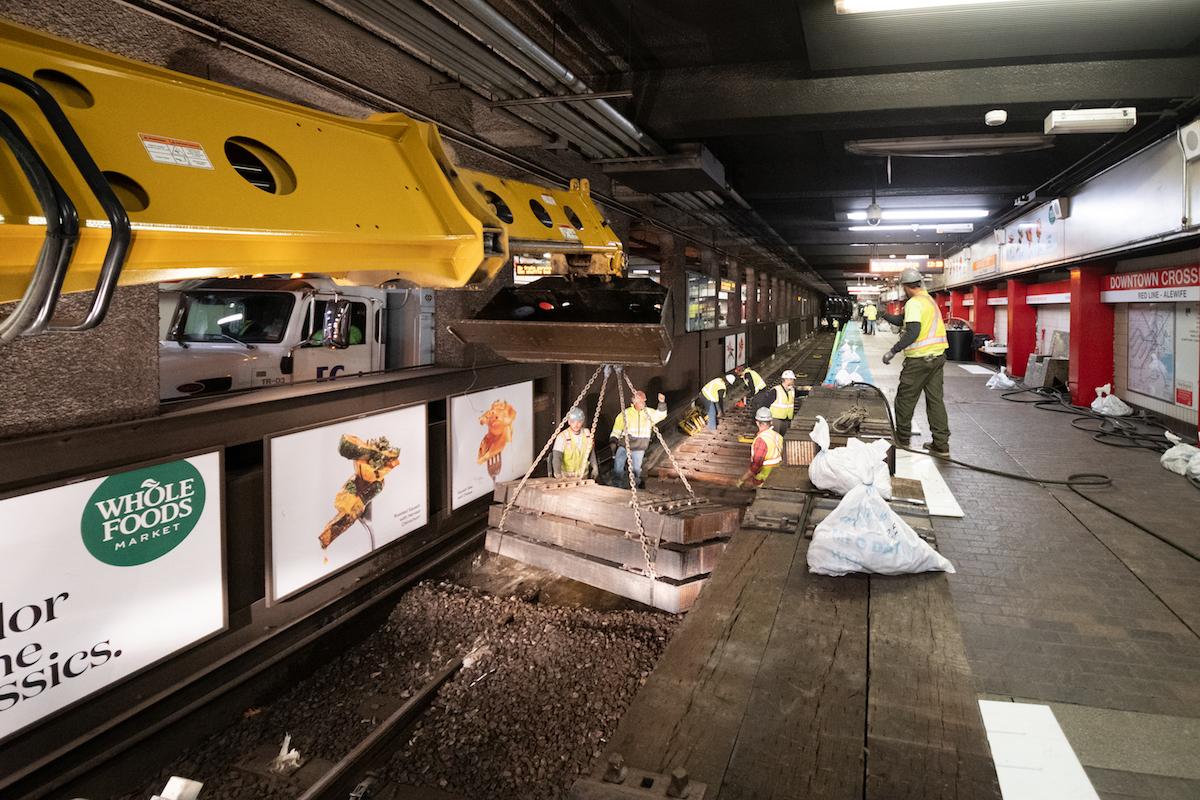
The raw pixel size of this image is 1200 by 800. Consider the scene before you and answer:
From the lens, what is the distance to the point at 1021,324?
1574 cm

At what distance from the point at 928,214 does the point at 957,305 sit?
15693mm

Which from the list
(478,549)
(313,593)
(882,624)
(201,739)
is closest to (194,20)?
(313,593)

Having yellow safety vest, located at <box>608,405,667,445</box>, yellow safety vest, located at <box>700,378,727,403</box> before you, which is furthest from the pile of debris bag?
yellow safety vest, located at <box>700,378,727,403</box>

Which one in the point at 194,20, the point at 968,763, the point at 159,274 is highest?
the point at 194,20

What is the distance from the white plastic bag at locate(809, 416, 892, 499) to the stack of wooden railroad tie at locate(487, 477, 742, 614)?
1006 mm

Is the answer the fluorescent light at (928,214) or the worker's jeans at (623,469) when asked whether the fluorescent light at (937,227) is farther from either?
the worker's jeans at (623,469)

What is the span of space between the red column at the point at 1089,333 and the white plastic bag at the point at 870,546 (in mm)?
10645

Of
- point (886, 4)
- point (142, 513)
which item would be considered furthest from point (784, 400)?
point (142, 513)

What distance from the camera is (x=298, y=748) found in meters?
4.13

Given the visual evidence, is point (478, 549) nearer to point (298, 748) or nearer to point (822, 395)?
point (298, 748)

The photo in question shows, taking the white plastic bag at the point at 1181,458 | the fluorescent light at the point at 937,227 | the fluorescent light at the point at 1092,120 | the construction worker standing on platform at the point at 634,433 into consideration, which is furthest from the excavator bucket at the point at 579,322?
the fluorescent light at the point at 937,227

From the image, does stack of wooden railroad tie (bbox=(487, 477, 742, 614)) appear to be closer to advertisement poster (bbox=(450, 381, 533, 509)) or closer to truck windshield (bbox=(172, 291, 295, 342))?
advertisement poster (bbox=(450, 381, 533, 509))

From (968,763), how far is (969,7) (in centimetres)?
457

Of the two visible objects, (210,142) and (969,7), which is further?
(969,7)
